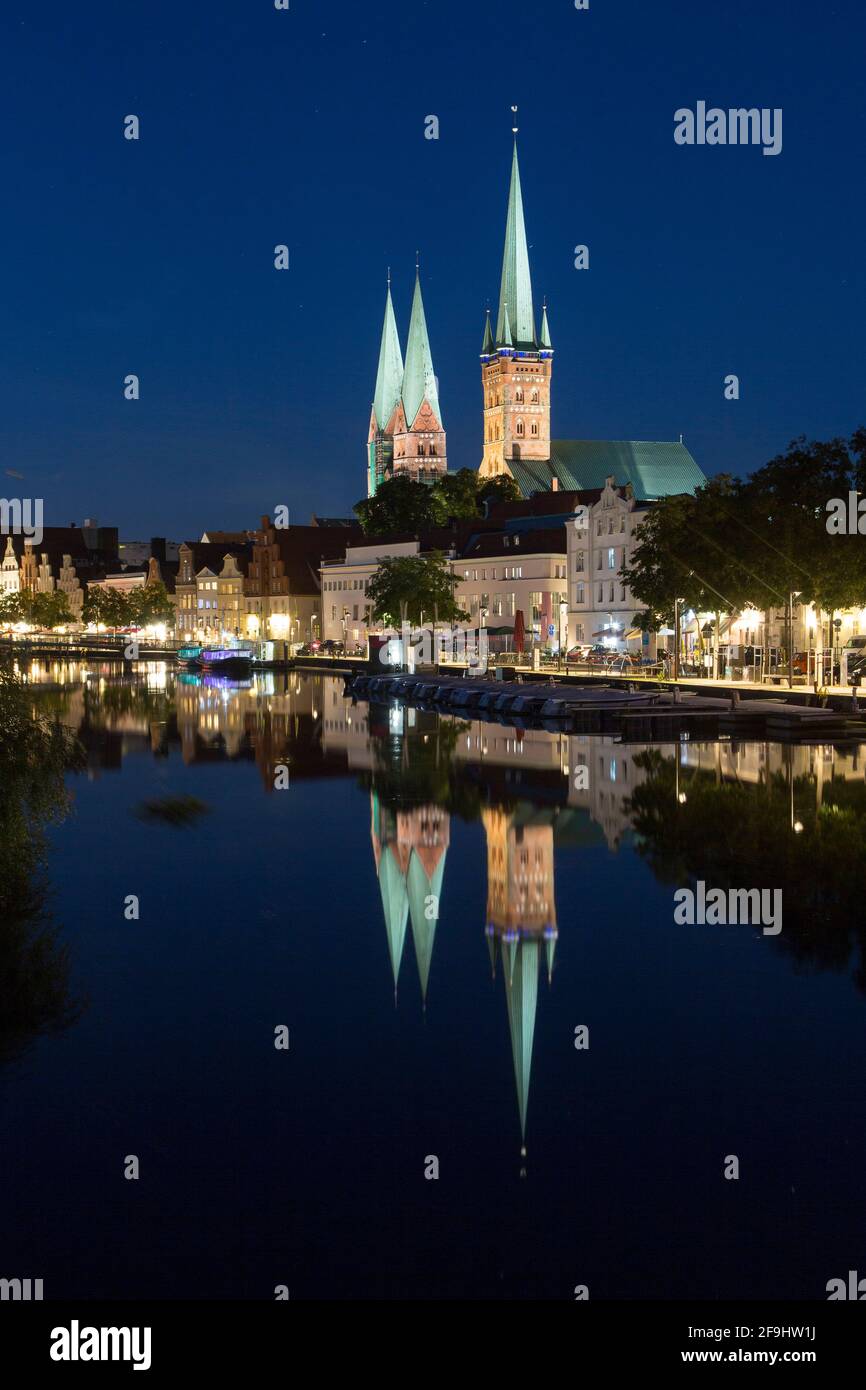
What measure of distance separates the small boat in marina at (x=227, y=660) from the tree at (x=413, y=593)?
38.8 ft

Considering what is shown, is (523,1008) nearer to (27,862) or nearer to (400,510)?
(27,862)

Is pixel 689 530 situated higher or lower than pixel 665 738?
higher

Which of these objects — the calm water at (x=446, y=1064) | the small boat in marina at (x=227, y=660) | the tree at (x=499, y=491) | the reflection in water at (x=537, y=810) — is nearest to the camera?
the calm water at (x=446, y=1064)

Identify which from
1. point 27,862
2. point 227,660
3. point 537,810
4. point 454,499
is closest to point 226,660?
point 227,660

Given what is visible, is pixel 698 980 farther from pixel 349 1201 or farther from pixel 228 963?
pixel 349 1201

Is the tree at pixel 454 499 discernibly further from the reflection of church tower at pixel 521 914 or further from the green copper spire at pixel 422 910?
the green copper spire at pixel 422 910

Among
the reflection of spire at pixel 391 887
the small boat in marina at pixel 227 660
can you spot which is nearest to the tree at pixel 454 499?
the small boat in marina at pixel 227 660

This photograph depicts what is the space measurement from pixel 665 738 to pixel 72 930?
35348 millimetres

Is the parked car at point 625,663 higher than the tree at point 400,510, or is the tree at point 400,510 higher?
the tree at point 400,510

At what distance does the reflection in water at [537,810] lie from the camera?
25438 mm

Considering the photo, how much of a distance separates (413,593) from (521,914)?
9781cm

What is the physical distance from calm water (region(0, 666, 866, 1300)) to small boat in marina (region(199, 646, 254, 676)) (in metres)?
91.4
